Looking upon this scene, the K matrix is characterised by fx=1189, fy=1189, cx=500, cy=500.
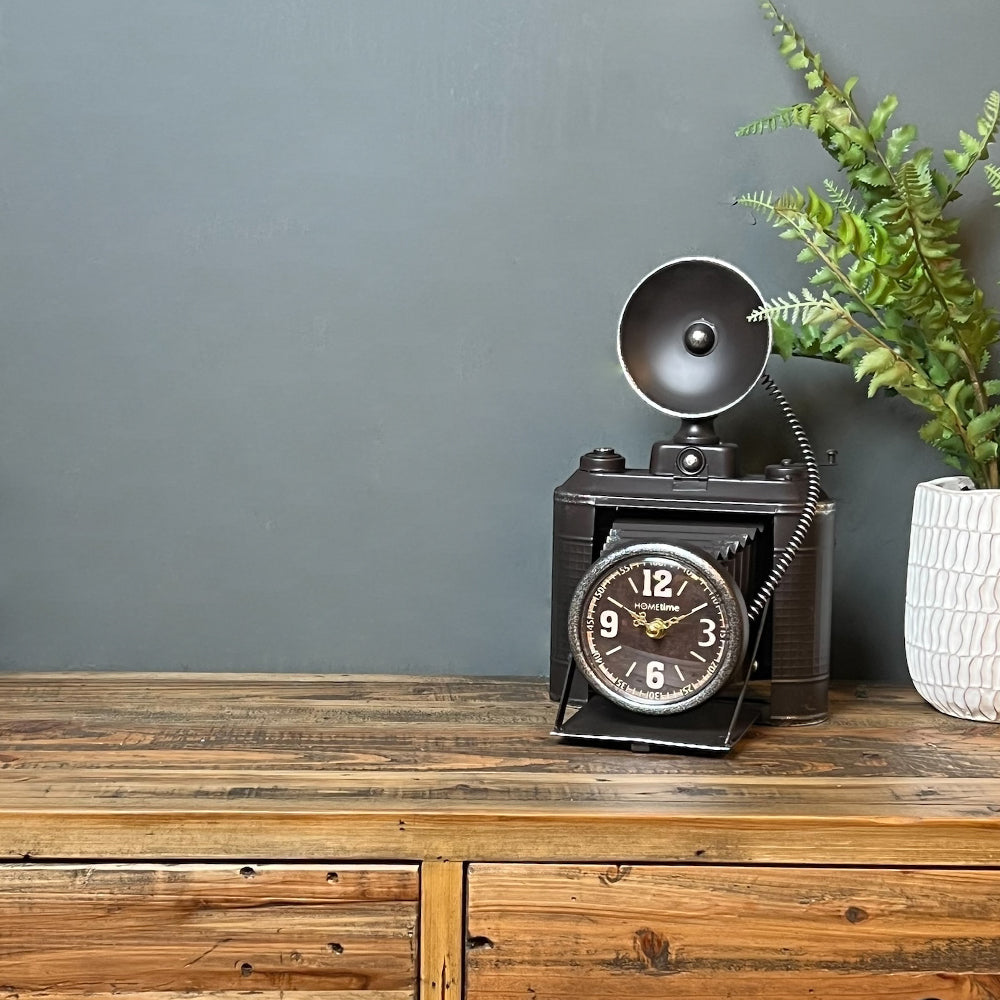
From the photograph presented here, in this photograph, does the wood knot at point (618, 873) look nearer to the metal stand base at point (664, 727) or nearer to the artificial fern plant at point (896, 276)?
the metal stand base at point (664, 727)

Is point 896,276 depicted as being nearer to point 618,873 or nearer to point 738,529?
point 738,529

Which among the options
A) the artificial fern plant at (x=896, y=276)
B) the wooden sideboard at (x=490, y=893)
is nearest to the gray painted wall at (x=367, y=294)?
→ the artificial fern plant at (x=896, y=276)

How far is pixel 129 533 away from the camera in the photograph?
5.09 ft

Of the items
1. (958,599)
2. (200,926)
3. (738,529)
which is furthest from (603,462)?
(200,926)

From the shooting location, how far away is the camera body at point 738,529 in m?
1.33

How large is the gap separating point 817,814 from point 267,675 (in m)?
0.76

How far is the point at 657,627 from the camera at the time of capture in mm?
1254

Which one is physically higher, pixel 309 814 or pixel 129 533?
pixel 129 533

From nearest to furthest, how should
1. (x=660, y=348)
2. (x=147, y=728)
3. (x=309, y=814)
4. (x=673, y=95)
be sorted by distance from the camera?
(x=309, y=814)
(x=147, y=728)
(x=660, y=348)
(x=673, y=95)

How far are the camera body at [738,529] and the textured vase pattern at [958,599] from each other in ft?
0.36

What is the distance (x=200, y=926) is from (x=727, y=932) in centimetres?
47

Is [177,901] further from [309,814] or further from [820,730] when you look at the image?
[820,730]

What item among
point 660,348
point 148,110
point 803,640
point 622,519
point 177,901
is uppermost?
point 148,110

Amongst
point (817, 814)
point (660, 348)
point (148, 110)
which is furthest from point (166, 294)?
point (817, 814)
